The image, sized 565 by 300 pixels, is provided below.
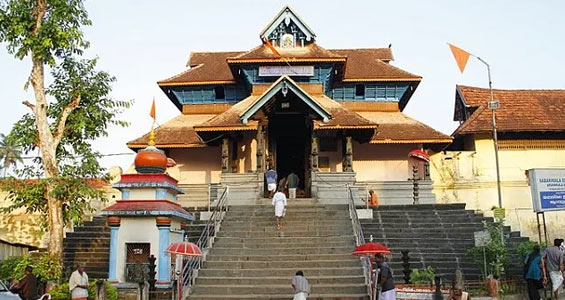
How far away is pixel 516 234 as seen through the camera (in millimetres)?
16375

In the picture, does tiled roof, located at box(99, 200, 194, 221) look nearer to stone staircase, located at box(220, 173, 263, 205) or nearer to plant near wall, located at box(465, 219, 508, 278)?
stone staircase, located at box(220, 173, 263, 205)

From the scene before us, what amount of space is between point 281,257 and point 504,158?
521 inches

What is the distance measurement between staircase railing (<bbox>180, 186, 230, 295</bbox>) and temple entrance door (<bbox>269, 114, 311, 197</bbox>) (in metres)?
4.36

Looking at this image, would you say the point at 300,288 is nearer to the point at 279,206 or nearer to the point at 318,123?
the point at 279,206

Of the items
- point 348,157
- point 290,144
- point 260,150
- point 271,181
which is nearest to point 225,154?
point 260,150

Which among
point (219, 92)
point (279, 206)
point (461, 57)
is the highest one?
point (219, 92)

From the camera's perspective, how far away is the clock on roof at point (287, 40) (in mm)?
24984

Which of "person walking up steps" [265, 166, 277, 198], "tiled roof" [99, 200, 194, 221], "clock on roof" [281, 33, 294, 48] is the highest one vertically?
"clock on roof" [281, 33, 294, 48]

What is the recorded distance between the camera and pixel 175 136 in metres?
23.7

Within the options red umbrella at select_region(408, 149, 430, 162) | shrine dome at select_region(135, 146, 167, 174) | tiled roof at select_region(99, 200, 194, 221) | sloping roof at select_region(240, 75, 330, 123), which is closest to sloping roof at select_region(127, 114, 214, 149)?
sloping roof at select_region(240, 75, 330, 123)

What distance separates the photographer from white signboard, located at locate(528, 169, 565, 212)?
1377cm

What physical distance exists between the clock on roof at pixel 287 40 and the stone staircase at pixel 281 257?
9.54 metres

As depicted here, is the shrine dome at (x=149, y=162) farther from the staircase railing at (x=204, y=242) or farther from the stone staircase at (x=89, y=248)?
the stone staircase at (x=89, y=248)

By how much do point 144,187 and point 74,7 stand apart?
15.4 feet
